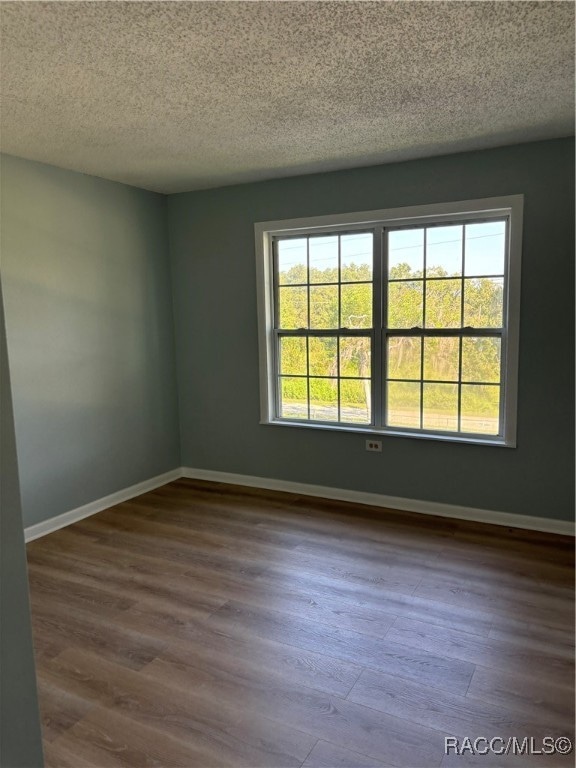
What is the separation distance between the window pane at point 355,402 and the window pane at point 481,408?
743 millimetres

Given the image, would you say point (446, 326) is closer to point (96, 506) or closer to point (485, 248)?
point (485, 248)

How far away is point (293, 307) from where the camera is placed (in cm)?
447

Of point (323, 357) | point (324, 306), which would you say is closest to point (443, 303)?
point (324, 306)

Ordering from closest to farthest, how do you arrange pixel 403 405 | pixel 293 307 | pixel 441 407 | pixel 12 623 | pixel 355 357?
pixel 12 623 → pixel 441 407 → pixel 403 405 → pixel 355 357 → pixel 293 307

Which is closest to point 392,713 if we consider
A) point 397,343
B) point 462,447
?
point 462,447

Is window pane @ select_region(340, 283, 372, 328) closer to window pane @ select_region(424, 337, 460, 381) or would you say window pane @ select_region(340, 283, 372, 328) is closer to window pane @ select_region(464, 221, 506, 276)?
window pane @ select_region(424, 337, 460, 381)

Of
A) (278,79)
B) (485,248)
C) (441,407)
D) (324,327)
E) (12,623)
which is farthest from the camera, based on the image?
(324,327)

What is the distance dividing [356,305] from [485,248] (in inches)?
40.3

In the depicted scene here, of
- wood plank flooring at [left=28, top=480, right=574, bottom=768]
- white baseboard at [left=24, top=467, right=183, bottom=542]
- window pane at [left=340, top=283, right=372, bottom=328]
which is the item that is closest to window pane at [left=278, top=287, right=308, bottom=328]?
window pane at [left=340, top=283, right=372, bottom=328]

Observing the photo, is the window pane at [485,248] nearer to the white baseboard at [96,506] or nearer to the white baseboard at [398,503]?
the white baseboard at [398,503]

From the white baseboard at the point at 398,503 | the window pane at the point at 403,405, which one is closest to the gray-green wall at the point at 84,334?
the white baseboard at the point at 398,503

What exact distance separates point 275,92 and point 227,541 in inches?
107

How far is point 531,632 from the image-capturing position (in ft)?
8.27

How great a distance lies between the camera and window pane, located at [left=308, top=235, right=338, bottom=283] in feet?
13.9
